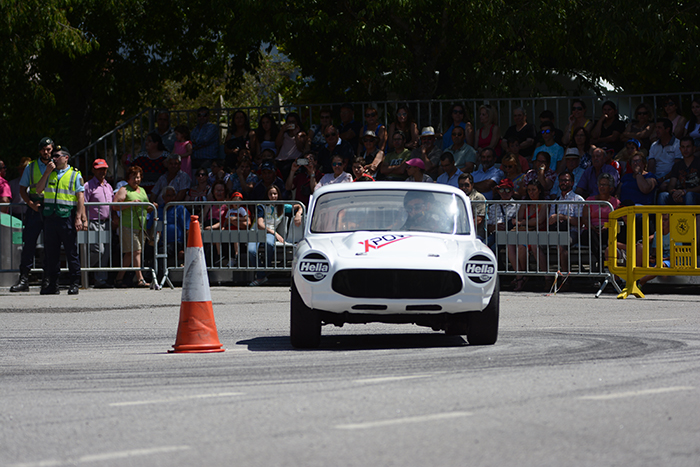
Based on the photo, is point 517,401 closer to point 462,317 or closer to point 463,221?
point 462,317

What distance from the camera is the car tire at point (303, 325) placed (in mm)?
8656

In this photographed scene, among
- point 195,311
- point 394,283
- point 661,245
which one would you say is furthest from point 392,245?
point 661,245

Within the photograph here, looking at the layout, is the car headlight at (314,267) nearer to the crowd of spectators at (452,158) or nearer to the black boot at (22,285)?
the crowd of spectators at (452,158)

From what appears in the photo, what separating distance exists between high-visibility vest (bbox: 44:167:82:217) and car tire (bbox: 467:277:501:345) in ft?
28.6

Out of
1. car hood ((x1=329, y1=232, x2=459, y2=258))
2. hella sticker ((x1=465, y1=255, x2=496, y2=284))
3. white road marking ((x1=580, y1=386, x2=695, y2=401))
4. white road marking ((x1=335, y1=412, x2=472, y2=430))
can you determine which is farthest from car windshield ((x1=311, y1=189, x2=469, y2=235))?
white road marking ((x1=335, y1=412, x2=472, y2=430))

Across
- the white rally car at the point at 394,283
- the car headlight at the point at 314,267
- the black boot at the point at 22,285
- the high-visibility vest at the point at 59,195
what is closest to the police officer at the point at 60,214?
the high-visibility vest at the point at 59,195

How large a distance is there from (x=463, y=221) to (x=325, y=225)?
137 cm

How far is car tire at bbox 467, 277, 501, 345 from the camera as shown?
868cm

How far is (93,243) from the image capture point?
16766 mm

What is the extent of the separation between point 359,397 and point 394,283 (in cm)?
246

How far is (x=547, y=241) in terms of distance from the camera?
15.4m

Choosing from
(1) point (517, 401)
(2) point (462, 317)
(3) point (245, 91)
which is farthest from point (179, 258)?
(3) point (245, 91)

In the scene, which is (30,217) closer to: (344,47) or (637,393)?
(344,47)

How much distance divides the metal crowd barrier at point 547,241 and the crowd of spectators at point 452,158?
0.07 metres
